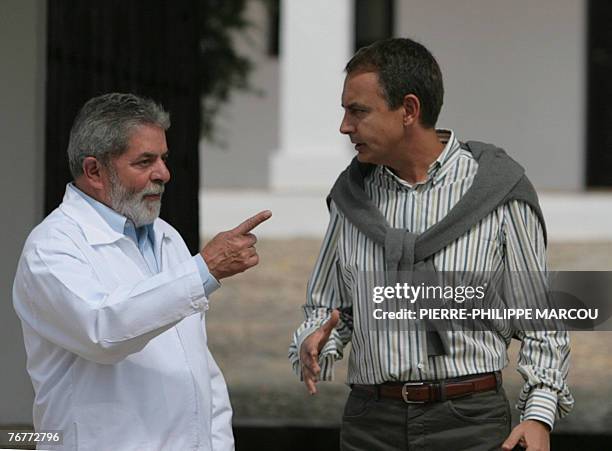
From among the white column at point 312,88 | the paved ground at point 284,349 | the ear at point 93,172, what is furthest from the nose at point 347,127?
the white column at point 312,88

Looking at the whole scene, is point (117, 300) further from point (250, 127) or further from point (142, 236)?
point (250, 127)

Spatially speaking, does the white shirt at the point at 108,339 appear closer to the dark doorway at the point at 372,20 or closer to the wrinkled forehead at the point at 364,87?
the wrinkled forehead at the point at 364,87

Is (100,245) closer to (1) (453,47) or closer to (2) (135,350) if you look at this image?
(2) (135,350)

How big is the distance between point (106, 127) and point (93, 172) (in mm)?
108

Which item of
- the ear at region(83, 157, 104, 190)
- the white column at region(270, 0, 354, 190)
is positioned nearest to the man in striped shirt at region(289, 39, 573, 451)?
the ear at region(83, 157, 104, 190)

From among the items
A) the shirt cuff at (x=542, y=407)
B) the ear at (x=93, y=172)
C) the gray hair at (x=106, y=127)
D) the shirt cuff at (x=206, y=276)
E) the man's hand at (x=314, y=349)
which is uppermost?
the gray hair at (x=106, y=127)

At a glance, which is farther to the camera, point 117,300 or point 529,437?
point 529,437

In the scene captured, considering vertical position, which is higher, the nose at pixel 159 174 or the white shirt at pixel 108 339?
the nose at pixel 159 174

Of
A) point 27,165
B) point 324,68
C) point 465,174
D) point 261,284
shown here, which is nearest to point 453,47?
point 324,68

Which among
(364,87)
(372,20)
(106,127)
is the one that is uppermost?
(372,20)

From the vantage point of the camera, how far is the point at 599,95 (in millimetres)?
16000

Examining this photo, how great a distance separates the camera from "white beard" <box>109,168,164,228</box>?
9.69 feet

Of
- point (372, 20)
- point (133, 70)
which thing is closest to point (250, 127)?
point (372, 20)

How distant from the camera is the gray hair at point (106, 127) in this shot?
9.67ft
